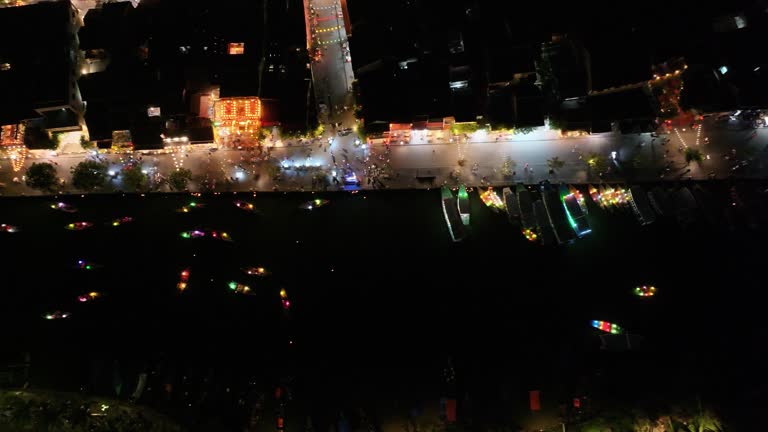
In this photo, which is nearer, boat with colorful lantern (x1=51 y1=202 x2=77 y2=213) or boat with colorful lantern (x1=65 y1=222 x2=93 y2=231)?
boat with colorful lantern (x1=65 y1=222 x2=93 y2=231)

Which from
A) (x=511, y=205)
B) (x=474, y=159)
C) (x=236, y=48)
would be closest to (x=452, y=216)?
(x=511, y=205)

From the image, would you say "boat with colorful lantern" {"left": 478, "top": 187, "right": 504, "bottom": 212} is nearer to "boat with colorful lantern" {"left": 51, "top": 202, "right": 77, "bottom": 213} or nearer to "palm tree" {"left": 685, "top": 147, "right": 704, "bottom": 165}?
"palm tree" {"left": 685, "top": 147, "right": 704, "bottom": 165}

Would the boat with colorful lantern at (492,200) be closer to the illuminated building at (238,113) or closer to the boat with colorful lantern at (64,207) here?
the illuminated building at (238,113)

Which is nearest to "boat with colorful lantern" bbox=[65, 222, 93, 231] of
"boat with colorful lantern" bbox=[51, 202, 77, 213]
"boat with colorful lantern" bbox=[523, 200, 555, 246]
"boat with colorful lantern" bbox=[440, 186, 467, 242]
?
"boat with colorful lantern" bbox=[51, 202, 77, 213]

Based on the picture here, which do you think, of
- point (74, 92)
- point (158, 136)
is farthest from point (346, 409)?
point (74, 92)

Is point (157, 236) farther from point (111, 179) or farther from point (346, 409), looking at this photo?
point (346, 409)

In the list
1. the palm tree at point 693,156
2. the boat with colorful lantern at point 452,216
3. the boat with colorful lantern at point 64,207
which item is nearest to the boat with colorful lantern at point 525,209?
the boat with colorful lantern at point 452,216

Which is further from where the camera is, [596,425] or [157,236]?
[157,236]
